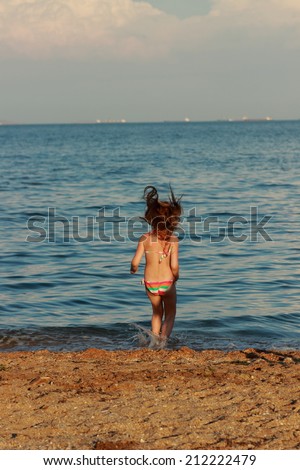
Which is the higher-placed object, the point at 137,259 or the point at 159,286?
the point at 137,259

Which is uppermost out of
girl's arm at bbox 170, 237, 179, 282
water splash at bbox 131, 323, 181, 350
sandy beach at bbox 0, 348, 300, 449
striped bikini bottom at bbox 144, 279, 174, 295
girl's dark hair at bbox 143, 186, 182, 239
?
girl's dark hair at bbox 143, 186, 182, 239

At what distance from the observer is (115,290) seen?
11.0 metres

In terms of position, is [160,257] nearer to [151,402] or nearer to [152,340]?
[152,340]

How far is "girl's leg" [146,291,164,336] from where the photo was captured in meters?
7.83

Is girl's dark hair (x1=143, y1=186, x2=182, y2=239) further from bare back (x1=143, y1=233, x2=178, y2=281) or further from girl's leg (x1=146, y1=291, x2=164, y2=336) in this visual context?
girl's leg (x1=146, y1=291, x2=164, y2=336)

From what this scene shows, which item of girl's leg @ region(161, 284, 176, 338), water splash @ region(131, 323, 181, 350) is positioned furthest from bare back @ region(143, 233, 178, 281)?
water splash @ region(131, 323, 181, 350)

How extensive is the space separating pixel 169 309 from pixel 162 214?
3.49 feet

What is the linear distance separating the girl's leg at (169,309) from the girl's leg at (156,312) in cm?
6

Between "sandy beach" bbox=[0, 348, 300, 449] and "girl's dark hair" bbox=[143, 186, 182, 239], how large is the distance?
132 cm

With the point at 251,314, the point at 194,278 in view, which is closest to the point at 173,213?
the point at 251,314

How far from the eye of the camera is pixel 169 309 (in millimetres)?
7867

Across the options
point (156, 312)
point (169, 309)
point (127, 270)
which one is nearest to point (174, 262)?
point (169, 309)
